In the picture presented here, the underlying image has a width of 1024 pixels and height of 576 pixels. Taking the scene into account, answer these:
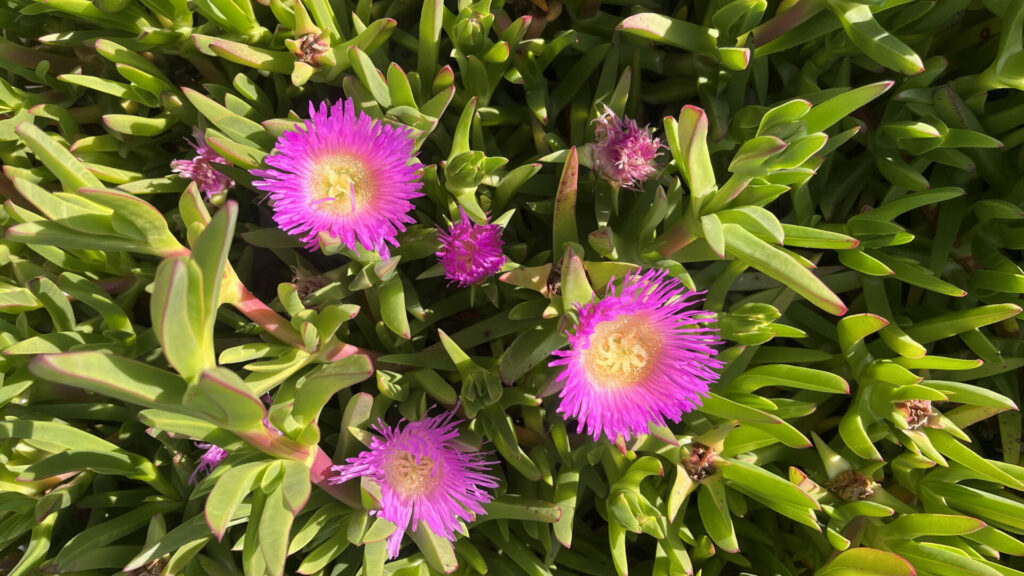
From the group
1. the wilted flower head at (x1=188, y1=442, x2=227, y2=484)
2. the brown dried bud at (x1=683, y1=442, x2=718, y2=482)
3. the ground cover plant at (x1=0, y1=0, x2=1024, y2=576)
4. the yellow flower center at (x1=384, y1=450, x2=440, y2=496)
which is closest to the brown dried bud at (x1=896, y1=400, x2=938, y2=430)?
the ground cover plant at (x1=0, y1=0, x2=1024, y2=576)

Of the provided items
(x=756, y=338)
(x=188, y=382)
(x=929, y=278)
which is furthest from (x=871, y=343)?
(x=188, y=382)

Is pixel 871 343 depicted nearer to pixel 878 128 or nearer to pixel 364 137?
pixel 878 128

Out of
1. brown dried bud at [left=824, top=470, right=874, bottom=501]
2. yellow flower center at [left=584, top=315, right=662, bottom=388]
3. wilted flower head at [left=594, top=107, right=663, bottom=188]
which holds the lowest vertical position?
brown dried bud at [left=824, top=470, right=874, bottom=501]

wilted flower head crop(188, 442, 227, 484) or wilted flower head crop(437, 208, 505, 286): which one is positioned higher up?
wilted flower head crop(437, 208, 505, 286)

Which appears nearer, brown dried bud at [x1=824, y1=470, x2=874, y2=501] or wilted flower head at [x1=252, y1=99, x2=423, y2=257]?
wilted flower head at [x1=252, y1=99, x2=423, y2=257]

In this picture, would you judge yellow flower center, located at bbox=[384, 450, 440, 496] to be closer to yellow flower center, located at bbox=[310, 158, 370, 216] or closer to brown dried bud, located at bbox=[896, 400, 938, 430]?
yellow flower center, located at bbox=[310, 158, 370, 216]

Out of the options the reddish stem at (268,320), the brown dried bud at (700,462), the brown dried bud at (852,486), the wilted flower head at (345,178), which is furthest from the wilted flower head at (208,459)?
the brown dried bud at (852,486)

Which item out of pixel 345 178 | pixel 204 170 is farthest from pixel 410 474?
pixel 204 170
